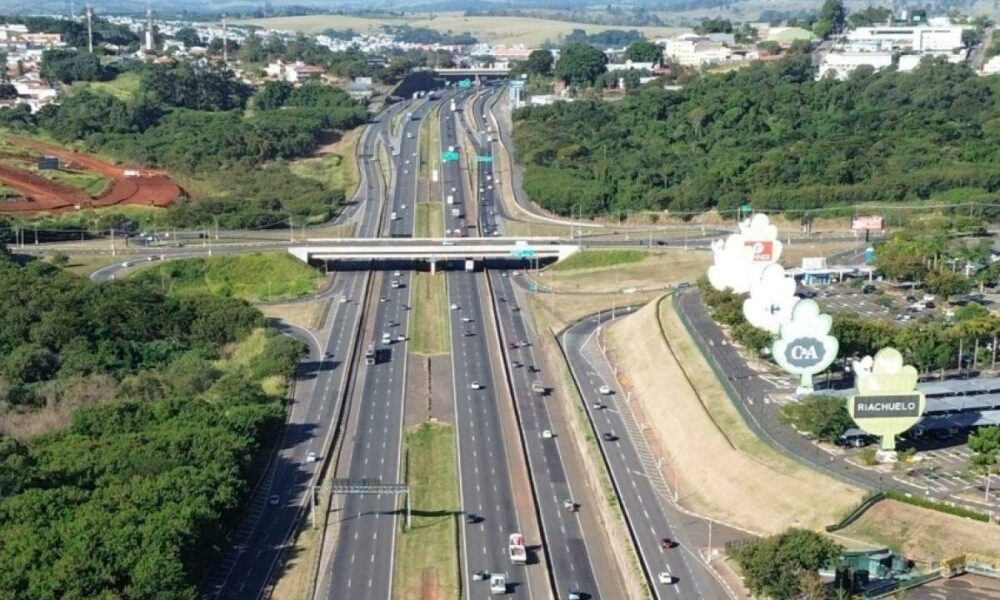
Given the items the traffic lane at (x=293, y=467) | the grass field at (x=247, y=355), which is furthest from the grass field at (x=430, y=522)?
the grass field at (x=247, y=355)

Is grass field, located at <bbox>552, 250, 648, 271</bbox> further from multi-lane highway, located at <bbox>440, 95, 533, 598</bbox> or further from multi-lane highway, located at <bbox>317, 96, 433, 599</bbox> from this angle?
multi-lane highway, located at <bbox>317, 96, 433, 599</bbox>

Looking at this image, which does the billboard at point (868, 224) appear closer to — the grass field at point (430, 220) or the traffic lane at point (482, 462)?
the traffic lane at point (482, 462)

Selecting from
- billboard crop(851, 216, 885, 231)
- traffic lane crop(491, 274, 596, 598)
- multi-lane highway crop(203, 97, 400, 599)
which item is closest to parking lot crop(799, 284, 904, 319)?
billboard crop(851, 216, 885, 231)

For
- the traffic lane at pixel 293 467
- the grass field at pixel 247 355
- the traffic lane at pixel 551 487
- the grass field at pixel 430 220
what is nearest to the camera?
the traffic lane at pixel 293 467

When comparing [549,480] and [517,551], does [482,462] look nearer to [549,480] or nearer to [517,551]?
[549,480]

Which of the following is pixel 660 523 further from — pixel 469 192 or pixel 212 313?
pixel 469 192
